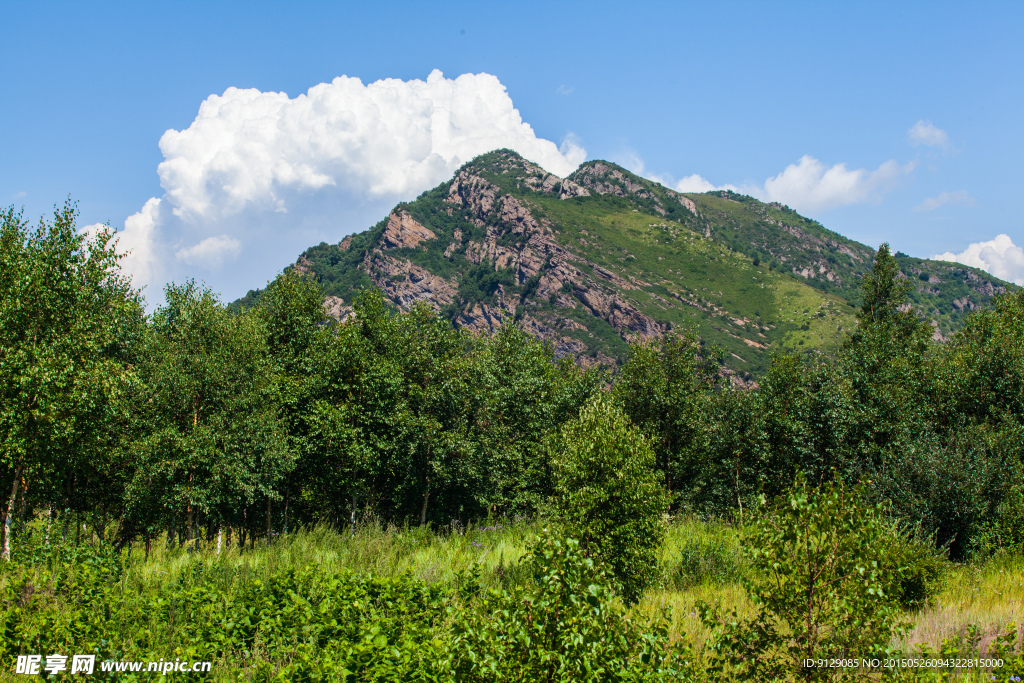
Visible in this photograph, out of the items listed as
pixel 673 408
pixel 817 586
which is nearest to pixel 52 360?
pixel 817 586

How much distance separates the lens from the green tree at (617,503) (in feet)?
34.8

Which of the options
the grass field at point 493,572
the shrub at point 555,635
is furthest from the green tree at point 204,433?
the shrub at point 555,635

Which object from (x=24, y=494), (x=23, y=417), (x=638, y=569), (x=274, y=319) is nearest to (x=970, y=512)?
(x=638, y=569)

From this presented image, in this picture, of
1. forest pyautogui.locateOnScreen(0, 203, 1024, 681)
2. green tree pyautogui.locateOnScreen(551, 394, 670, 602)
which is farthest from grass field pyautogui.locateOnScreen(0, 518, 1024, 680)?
green tree pyautogui.locateOnScreen(551, 394, 670, 602)

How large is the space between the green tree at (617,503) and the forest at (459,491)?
Answer: 0.26 feet

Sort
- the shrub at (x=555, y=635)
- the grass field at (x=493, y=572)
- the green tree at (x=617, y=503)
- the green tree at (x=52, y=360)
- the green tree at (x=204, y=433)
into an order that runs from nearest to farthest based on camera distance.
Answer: the shrub at (x=555, y=635), the grass field at (x=493, y=572), the green tree at (x=617, y=503), the green tree at (x=52, y=360), the green tree at (x=204, y=433)

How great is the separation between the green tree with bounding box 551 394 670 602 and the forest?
8 centimetres

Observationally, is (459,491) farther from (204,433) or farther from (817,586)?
(817,586)

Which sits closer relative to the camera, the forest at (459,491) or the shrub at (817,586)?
the shrub at (817,586)

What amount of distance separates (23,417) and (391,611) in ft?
46.1

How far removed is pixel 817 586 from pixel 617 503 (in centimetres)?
585

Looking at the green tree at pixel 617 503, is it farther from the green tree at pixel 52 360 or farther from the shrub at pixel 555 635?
the green tree at pixel 52 360

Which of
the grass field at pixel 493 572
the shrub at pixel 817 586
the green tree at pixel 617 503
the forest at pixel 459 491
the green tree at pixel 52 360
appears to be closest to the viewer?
the shrub at pixel 817 586

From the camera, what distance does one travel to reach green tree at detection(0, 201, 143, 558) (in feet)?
47.6
